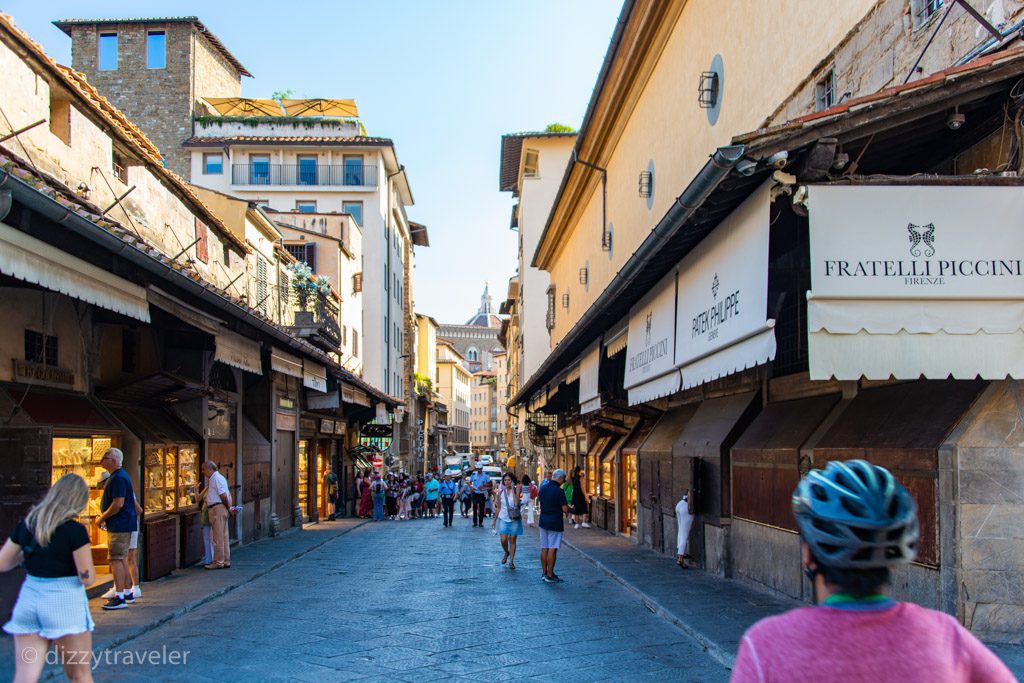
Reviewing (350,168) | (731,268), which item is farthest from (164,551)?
(350,168)

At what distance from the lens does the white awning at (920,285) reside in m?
7.06

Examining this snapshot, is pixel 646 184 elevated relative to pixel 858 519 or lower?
elevated

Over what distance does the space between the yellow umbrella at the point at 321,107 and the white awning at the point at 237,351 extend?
4084 centimetres

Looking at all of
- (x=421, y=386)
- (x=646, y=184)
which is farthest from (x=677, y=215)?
(x=421, y=386)

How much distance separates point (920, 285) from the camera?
7.11 meters

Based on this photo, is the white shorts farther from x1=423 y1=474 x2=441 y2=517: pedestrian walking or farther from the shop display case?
x1=423 y1=474 x2=441 y2=517: pedestrian walking

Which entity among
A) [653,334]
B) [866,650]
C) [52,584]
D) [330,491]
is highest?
[653,334]

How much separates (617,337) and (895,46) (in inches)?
302

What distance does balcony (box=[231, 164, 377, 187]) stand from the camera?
51562 mm

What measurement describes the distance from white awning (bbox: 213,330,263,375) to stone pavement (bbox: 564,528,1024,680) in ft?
21.9

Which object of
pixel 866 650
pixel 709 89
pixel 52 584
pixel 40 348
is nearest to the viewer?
pixel 866 650

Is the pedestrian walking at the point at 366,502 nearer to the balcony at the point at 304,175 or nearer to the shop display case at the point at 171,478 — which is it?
the shop display case at the point at 171,478

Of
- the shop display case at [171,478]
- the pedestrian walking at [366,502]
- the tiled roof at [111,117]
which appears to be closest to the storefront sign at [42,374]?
the shop display case at [171,478]

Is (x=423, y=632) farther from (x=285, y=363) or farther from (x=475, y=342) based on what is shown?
(x=475, y=342)
